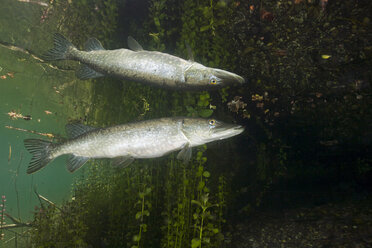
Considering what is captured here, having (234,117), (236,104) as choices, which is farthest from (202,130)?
(234,117)

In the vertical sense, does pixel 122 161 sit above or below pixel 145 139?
below

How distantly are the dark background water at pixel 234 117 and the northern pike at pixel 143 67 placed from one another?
0.48 m

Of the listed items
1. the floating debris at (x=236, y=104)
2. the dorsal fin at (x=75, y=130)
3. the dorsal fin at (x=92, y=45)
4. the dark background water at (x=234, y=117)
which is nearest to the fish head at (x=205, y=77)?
the dark background water at (x=234, y=117)

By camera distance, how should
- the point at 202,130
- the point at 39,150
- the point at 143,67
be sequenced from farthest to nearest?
the point at 39,150
the point at 143,67
the point at 202,130

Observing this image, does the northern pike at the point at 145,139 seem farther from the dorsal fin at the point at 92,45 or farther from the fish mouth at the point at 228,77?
the dorsal fin at the point at 92,45

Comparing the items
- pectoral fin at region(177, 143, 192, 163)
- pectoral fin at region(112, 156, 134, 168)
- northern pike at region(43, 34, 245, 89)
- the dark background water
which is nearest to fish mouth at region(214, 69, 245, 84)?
northern pike at region(43, 34, 245, 89)

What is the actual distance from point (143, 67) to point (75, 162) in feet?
6.37

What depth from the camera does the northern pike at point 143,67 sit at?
10.6 feet

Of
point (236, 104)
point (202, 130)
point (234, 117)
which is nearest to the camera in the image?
point (202, 130)

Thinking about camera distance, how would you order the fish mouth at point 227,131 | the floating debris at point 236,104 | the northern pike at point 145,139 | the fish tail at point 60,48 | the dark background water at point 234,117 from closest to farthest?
1. the fish mouth at point 227,131
2. the northern pike at point 145,139
3. the fish tail at point 60,48
4. the dark background water at point 234,117
5. the floating debris at point 236,104

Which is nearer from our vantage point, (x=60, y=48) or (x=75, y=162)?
(x=75, y=162)

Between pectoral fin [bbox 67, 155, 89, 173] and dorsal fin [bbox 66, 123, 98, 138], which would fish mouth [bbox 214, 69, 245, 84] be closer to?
dorsal fin [bbox 66, 123, 98, 138]

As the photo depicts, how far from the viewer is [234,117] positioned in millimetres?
5684

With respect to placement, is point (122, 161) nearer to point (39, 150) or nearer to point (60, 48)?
point (39, 150)
